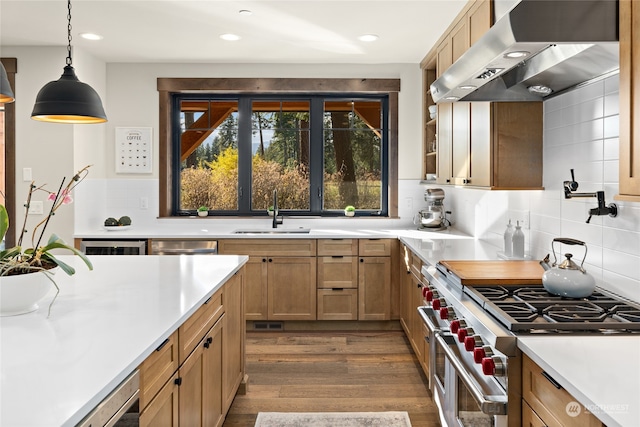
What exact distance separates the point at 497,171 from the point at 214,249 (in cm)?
246

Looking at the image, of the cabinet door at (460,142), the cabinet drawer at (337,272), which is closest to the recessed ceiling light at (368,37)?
the cabinet door at (460,142)

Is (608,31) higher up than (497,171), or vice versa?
(608,31)

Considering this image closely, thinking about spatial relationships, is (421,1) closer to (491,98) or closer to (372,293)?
(491,98)

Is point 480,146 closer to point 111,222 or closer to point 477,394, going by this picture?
point 477,394

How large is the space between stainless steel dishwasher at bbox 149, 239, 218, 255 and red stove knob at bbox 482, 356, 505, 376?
118 inches

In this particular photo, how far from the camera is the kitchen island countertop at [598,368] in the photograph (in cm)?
105

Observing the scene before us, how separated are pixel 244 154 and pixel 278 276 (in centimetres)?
137

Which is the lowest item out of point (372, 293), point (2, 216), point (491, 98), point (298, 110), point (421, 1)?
point (372, 293)

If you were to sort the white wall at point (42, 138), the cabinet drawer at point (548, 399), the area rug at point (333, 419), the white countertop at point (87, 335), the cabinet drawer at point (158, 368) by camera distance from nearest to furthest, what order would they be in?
the white countertop at point (87, 335)
the cabinet drawer at point (548, 399)
the cabinet drawer at point (158, 368)
the area rug at point (333, 419)
the white wall at point (42, 138)

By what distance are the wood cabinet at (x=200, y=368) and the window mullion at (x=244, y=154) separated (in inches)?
81.7

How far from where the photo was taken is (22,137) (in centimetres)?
422

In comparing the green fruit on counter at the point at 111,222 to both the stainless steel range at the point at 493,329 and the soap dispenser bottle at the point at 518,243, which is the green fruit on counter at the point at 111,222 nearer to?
the stainless steel range at the point at 493,329

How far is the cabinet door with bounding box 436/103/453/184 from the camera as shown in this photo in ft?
12.0

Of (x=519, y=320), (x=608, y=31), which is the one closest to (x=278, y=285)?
(x=519, y=320)
